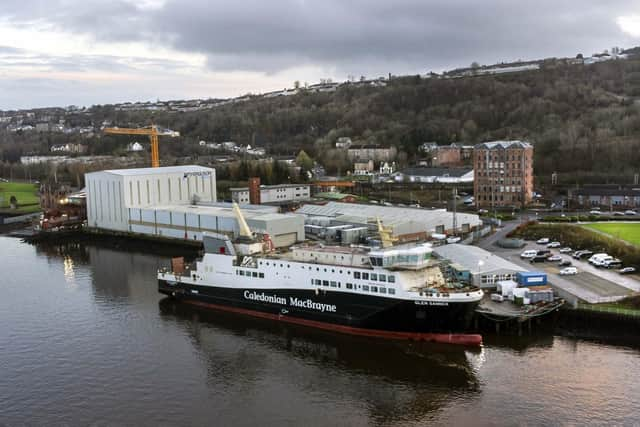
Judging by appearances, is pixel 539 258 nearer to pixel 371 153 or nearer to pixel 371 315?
pixel 371 315

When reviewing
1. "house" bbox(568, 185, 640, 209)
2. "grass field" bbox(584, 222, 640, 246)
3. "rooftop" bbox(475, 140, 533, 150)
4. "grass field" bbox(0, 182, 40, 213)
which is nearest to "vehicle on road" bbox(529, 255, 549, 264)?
"grass field" bbox(584, 222, 640, 246)

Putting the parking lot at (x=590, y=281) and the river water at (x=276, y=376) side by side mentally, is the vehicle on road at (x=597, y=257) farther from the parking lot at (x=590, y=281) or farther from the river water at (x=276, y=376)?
the river water at (x=276, y=376)

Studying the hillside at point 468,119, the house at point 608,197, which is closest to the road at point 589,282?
the house at point 608,197

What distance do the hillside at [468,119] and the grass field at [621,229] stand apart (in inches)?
813

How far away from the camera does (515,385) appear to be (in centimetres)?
1748

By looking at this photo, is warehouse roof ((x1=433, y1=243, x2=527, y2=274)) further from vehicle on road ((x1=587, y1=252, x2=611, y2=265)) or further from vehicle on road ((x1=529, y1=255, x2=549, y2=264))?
vehicle on road ((x1=587, y1=252, x2=611, y2=265))

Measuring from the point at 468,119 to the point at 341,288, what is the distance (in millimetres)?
69905

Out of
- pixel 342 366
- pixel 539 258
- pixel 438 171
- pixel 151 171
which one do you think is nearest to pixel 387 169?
pixel 438 171

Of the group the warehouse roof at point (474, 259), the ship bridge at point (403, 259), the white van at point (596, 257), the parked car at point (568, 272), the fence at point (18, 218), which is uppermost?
the ship bridge at point (403, 259)

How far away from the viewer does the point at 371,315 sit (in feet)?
69.5

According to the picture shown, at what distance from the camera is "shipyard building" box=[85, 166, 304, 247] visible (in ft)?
135

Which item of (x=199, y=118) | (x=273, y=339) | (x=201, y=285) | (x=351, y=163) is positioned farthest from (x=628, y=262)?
(x=199, y=118)

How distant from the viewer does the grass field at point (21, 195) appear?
61500 millimetres

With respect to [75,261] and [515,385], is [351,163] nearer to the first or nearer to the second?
[75,261]
